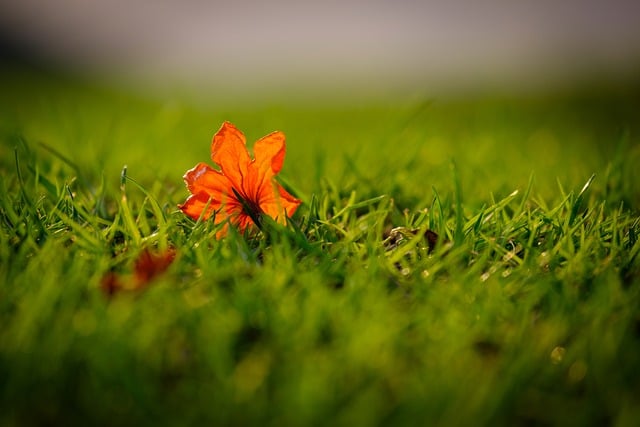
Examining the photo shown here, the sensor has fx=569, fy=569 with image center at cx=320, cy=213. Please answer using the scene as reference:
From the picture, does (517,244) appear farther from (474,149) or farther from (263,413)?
(474,149)

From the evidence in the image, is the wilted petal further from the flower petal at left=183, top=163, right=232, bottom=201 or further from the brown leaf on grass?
the brown leaf on grass

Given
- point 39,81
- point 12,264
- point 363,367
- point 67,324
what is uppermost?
point 39,81

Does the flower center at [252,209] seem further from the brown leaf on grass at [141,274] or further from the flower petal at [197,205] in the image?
the brown leaf on grass at [141,274]

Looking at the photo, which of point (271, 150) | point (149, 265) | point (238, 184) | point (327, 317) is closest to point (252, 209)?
point (238, 184)

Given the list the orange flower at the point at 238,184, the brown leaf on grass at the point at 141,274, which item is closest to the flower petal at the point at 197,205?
the orange flower at the point at 238,184

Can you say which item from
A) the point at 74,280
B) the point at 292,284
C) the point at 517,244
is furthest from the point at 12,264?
the point at 517,244

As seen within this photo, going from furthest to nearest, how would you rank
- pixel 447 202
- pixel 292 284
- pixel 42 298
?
pixel 447 202 < pixel 292 284 < pixel 42 298

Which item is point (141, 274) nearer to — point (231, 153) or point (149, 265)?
point (149, 265)

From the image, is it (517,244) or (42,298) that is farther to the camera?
(517,244)
